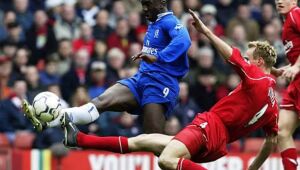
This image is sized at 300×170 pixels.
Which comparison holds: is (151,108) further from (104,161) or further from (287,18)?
(104,161)

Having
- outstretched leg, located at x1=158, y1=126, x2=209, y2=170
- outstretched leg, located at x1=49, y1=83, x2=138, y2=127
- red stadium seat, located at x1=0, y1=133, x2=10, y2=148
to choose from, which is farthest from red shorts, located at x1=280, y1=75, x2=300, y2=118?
red stadium seat, located at x1=0, y1=133, x2=10, y2=148

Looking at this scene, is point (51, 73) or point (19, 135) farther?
point (51, 73)

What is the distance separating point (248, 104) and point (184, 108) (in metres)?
5.14

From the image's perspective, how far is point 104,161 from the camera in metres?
15.1

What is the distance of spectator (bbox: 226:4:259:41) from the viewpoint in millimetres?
18750

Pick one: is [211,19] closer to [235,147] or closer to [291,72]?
[235,147]

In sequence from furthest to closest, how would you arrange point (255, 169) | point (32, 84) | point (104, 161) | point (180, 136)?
point (32, 84) < point (104, 161) < point (255, 169) < point (180, 136)

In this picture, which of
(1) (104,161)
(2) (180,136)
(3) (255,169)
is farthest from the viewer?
(1) (104,161)

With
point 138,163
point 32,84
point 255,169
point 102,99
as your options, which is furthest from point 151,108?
point 32,84

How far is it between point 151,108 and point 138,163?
10.3 ft

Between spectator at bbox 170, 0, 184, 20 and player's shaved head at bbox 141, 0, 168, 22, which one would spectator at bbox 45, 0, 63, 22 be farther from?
player's shaved head at bbox 141, 0, 168, 22

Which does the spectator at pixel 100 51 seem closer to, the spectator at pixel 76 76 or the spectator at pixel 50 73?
the spectator at pixel 76 76

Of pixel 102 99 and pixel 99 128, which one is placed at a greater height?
pixel 102 99

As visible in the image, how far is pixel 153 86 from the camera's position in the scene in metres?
12.2
